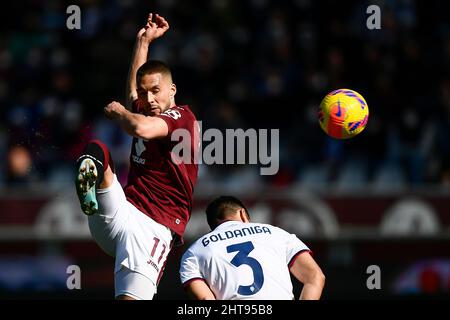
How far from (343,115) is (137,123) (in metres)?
2.31

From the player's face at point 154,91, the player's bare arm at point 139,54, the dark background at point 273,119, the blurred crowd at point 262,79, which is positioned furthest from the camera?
the blurred crowd at point 262,79

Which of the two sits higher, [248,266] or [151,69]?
[151,69]

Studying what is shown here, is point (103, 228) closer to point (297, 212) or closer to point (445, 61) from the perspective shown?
point (297, 212)

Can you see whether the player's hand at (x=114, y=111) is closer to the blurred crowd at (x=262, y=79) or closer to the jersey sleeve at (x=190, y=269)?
the jersey sleeve at (x=190, y=269)

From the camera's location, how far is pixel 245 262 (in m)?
7.34

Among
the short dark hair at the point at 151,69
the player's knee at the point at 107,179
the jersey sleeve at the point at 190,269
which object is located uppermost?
the short dark hair at the point at 151,69

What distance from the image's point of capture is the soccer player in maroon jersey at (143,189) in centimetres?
739

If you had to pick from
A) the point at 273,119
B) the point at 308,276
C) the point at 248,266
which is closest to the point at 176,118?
the point at 248,266

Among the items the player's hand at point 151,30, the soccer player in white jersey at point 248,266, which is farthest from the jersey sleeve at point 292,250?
the player's hand at point 151,30

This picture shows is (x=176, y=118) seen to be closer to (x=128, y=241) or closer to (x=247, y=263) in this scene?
(x=128, y=241)

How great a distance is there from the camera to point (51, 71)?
1734 cm

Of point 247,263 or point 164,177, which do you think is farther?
point 164,177
